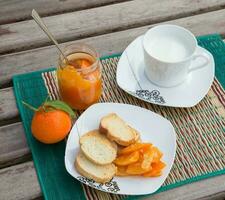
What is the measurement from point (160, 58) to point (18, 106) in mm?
330

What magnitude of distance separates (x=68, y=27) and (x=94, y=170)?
0.49m

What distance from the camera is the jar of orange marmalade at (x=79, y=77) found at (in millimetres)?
978

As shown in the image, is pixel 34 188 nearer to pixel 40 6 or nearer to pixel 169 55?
pixel 169 55

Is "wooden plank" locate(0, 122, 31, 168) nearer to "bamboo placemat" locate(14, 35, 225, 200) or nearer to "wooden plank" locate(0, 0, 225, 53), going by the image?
"bamboo placemat" locate(14, 35, 225, 200)

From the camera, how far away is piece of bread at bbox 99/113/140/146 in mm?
911

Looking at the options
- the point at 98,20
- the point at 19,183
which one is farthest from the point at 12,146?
the point at 98,20

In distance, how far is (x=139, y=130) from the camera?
98cm

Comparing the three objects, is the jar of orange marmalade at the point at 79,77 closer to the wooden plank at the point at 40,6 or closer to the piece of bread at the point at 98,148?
the piece of bread at the point at 98,148

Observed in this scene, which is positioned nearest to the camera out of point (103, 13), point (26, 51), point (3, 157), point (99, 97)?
point (3, 157)

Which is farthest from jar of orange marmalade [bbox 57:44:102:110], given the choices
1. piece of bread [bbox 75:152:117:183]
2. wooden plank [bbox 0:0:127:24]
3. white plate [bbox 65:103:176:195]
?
wooden plank [bbox 0:0:127:24]

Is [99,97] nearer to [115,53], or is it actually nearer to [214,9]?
[115,53]

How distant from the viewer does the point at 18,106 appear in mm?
1028

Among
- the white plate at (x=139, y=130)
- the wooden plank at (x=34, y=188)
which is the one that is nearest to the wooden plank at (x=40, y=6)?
the white plate at (x=139, y=130)

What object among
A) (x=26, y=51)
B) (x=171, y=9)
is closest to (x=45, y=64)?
(x=26, y=51)
